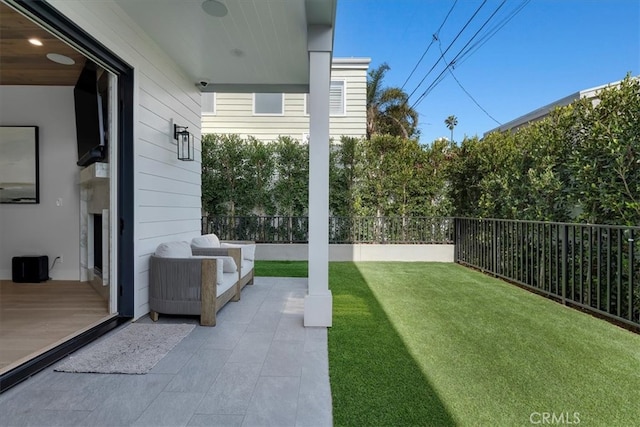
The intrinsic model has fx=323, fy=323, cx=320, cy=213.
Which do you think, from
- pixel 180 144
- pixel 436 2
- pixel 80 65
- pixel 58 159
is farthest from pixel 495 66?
pixel 58 159

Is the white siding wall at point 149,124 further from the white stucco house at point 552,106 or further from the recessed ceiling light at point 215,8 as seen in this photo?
the white stucco house at point 552,106

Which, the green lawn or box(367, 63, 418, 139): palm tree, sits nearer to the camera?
the green lawn

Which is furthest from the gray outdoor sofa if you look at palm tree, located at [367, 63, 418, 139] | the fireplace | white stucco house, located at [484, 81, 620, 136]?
palm tree, located at [367, 63, 418, 139]

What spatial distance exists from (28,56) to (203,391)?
442 cm

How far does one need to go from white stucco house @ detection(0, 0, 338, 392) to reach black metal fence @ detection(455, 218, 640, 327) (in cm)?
298

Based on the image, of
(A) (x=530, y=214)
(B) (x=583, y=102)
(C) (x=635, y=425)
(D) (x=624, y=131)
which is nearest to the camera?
(C) (x=635, y=425)

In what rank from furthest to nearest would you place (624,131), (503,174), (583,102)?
(503,174) < (583,102) < (624,131)

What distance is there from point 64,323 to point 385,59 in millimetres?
14718

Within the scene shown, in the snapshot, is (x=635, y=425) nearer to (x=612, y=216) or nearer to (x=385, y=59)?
(x=612, y=216)

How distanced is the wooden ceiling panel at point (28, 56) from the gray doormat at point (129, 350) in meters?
3.01

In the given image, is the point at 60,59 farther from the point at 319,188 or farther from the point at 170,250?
the point at 319,188

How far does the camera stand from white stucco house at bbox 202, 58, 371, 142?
9102 millimetres

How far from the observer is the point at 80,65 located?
4.16 m

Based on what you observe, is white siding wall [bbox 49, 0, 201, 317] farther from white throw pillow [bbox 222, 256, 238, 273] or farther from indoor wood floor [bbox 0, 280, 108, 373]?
white throw pillow [bbox 222, 256, 238, 273]
